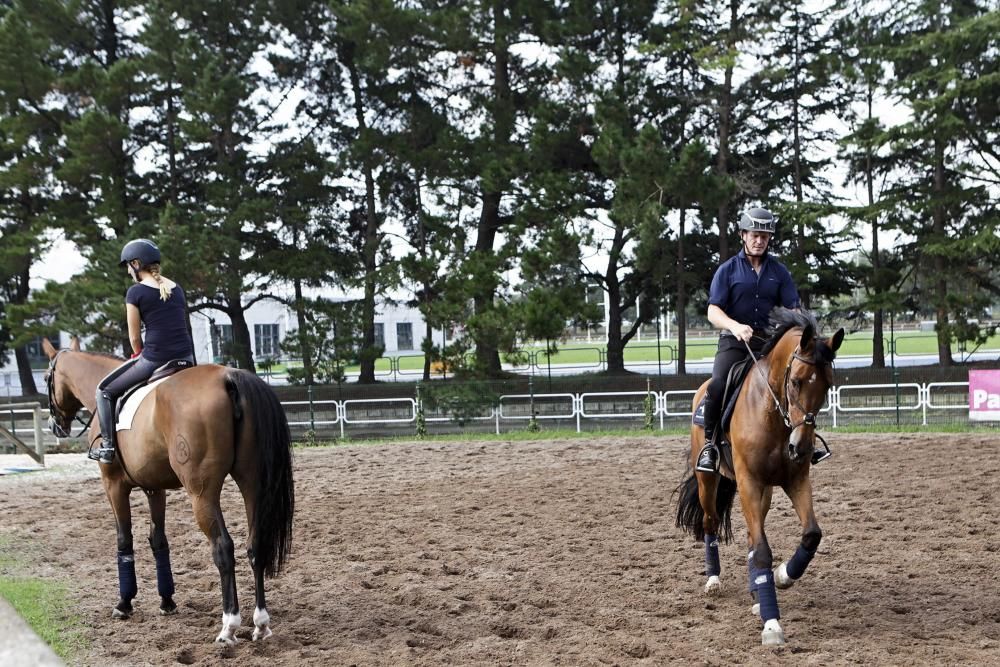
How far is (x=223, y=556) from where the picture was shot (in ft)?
18.5

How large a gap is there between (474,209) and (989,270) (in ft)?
53.7

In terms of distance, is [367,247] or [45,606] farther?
[367,247]

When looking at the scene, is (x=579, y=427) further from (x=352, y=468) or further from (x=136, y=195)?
(x=136, y=195)

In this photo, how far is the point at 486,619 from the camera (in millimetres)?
6023

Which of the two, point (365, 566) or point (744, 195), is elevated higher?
point (744, 195)

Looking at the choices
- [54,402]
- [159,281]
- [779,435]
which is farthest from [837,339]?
[54,402]

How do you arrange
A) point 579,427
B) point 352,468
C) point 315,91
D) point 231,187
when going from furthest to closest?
1. point 315,91
2. point 231,187
3. point 579,427
4. point 352,468

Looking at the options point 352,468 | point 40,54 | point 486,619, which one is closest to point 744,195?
point 352,468

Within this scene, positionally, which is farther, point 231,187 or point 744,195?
point 744,195

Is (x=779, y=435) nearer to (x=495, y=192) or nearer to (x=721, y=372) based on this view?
(x=721, y=372)

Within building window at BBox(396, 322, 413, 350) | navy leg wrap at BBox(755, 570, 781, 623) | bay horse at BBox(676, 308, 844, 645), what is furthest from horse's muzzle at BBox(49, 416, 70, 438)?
building window at BBox(396, 322, 413, 350)

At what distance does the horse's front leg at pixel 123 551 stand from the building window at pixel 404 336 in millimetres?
39556

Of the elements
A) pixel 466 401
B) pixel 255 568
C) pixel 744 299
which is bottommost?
pixel 466 401

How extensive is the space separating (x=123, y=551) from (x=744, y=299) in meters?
4.97
